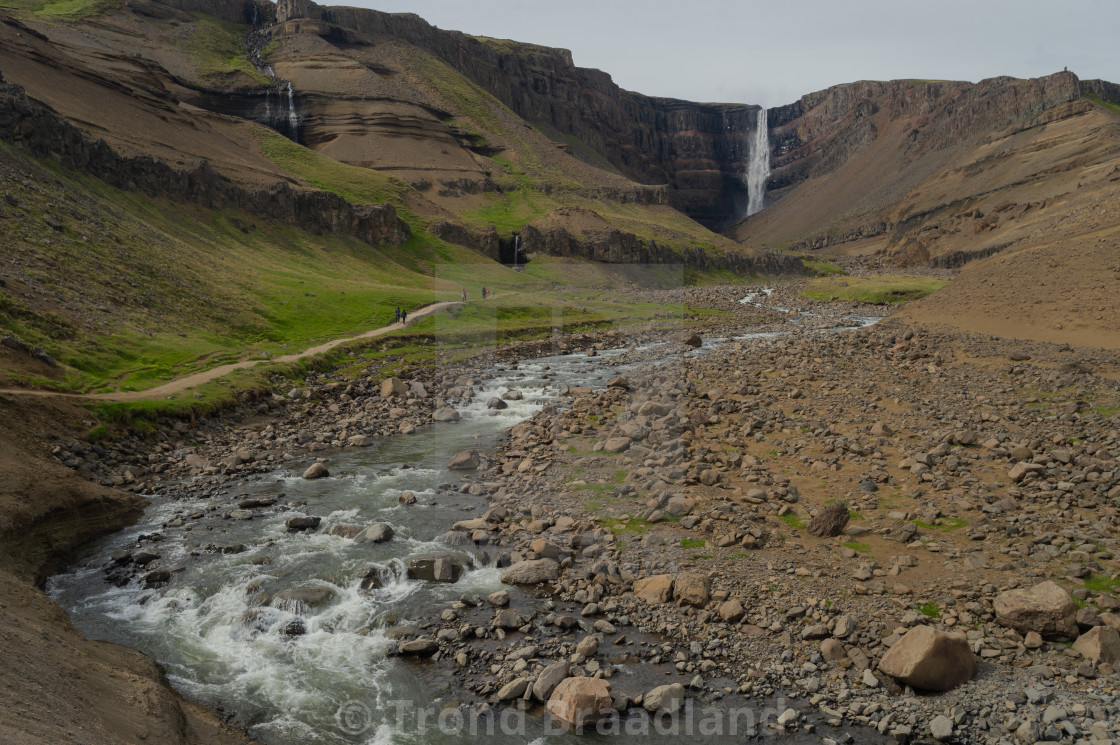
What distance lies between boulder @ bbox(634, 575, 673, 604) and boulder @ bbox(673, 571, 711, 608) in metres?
0.17

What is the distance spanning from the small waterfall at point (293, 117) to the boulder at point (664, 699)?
597 ft

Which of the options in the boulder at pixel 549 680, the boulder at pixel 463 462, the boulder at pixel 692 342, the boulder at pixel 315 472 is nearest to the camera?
the boulder at pixel 549 680

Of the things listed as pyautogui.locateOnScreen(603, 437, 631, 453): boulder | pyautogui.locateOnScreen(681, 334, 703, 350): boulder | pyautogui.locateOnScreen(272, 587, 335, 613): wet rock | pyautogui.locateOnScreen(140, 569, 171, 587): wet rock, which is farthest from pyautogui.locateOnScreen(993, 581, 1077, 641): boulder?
pyautogui.locateOnScreen(681, 334, 703, 350): boulder

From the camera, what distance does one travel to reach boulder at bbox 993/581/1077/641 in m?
13.6

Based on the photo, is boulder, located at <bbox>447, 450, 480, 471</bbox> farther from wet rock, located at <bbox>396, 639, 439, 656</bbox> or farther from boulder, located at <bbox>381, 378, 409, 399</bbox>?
boulder, located at <bbox>381, 378, 409, 399</bbox>

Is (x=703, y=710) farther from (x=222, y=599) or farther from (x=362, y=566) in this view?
(x=222, y=599)

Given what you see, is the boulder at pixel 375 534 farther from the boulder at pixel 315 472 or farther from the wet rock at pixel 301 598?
the boulder at pixel 315 472

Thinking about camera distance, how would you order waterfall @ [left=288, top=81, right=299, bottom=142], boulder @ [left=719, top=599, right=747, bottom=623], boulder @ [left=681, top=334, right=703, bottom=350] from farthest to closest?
waterfall @ [left=288, top=81, right=299, bottom=142]
boulder @ [left=681, top=334, right=703, bottom=350]
boulder @ [left=719, top=599, right=747, bottom=623]

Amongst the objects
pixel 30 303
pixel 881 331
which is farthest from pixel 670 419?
pixel 30 303

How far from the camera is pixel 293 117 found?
556 ft

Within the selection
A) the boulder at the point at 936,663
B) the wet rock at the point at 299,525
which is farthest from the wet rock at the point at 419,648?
the boulder at the point at 936,663

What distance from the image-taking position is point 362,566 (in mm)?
19578

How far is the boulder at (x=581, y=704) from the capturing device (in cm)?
1299

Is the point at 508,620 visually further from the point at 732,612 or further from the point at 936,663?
the point at 936,663
